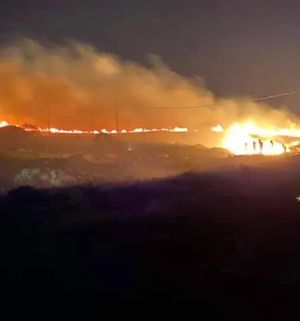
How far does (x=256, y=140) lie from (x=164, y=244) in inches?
1221

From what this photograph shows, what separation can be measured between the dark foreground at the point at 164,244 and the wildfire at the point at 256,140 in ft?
56.8

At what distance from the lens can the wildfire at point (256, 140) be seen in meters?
55.9

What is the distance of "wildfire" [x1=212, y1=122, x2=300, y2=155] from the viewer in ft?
183

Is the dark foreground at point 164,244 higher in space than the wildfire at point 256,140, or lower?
lower

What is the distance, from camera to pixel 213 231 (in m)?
30.2

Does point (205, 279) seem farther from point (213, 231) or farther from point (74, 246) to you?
point (74, 246)

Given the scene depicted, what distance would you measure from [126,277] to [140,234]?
3835 millimetres

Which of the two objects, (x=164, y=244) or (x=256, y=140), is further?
(x=256, y=140)

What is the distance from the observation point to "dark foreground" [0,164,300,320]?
25297mm

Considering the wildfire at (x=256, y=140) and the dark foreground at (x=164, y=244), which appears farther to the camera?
the wildfire at (x=256, y=140)

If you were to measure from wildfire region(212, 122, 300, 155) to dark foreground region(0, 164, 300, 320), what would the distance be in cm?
1733

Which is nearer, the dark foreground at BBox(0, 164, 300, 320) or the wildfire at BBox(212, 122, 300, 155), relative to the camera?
the dark foreground at BBox(0, 164, 300, 320)

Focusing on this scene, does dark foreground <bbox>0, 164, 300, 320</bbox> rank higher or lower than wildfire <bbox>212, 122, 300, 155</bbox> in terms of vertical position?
lower

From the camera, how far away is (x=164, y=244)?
29312mm
